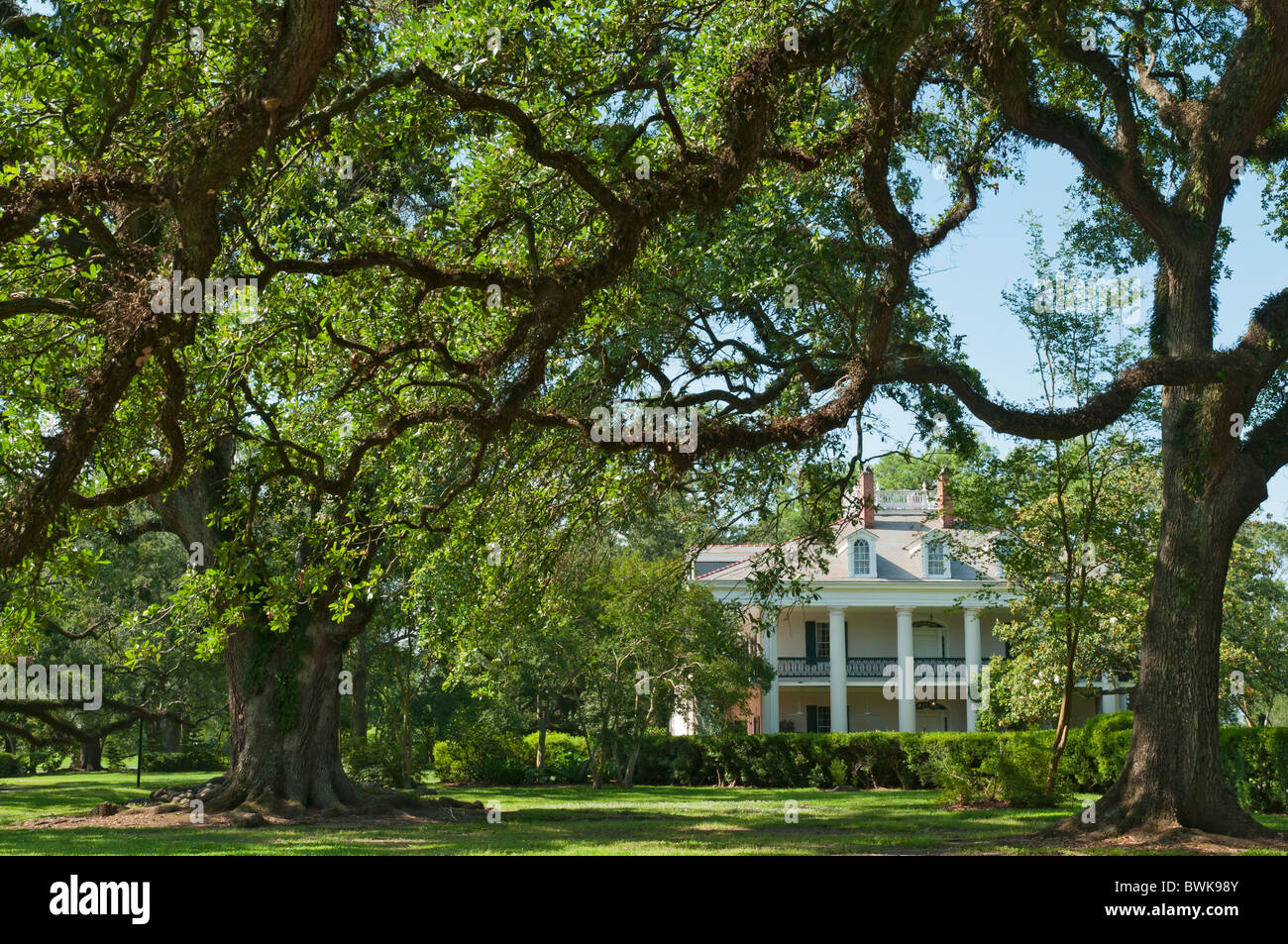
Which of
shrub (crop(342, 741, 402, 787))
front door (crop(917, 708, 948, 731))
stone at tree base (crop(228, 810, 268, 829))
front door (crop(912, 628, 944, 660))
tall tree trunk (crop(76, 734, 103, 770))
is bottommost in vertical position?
tall tree trunk (crop(76, 734, 103, 770))

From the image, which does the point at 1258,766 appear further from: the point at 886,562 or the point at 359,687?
the point at 359,687

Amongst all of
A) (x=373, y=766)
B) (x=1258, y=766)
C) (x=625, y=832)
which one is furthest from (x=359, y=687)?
(x=1258, y=766)

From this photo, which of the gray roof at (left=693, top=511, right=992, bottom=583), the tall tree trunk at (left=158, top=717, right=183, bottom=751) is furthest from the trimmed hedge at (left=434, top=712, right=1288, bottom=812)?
the tall tree trunk at (left=158, top=717, right=183, bottom=751)

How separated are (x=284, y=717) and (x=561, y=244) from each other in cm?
1287

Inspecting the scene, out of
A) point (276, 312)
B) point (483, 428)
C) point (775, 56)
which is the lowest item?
point (483, 428)

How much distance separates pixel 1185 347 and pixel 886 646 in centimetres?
3061

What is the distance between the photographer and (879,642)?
4491 centimetres

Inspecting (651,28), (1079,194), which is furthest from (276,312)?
(1079,194)

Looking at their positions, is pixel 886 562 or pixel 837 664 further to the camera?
pixel 886 562

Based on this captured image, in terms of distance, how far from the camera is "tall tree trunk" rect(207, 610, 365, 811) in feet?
68.0

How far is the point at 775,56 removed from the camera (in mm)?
9305

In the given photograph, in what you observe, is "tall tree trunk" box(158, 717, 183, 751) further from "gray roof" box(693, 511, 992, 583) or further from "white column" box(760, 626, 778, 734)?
"white column" box(760, 626, 778, 734)

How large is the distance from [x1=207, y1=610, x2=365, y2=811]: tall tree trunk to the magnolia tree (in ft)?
11.8
